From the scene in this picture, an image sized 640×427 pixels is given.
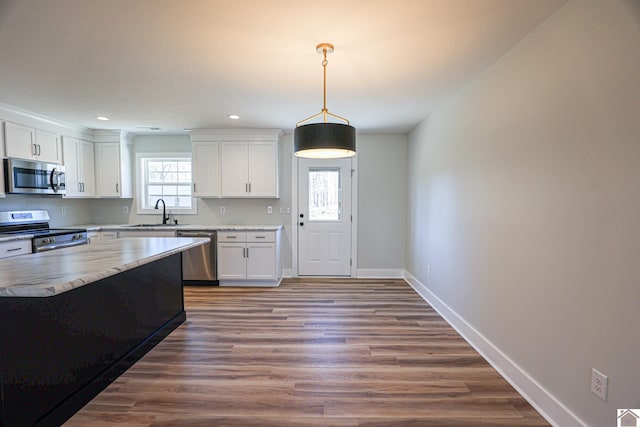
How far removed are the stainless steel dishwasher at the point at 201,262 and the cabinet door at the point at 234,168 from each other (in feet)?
2.40

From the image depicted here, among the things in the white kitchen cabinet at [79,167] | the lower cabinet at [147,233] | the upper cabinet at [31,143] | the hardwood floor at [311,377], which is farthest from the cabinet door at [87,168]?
the hardwood floor at [311,377]

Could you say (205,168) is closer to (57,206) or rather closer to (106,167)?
(106,167)

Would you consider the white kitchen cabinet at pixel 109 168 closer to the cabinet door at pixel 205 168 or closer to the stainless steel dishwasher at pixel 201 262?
the cabinet door at pixel 205 168

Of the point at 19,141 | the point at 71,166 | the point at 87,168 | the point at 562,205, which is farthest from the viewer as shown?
the point at 87,168

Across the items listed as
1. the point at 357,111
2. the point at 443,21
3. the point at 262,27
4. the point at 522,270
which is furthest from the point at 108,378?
Result: the point at 357,111

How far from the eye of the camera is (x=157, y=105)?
3.45 meters

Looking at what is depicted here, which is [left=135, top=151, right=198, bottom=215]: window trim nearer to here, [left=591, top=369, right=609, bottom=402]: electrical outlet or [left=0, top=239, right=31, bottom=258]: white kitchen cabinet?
[left=0, top=239, right=31, bottom=258]: white kitchen cabinet

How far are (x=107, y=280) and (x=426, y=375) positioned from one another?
232 centimetres

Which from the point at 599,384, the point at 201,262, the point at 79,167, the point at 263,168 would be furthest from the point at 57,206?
the point at 599,384

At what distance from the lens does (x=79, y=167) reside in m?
4.44

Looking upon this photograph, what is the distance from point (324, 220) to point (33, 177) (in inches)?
148

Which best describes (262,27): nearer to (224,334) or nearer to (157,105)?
(157,105)

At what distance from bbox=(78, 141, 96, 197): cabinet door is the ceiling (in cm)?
95

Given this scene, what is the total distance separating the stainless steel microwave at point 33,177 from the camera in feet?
11.3
